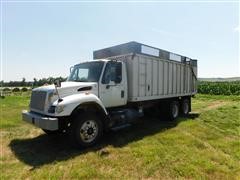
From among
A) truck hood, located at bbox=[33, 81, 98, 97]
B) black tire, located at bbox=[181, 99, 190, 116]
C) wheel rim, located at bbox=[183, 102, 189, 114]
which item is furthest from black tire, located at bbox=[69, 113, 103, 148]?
wheel rim, located at bbox=[183, 102, 189, 114]

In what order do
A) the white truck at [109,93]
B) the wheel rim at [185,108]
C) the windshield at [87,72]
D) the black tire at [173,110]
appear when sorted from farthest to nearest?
the wheel rim at [185,108]
the black tire at [173,110]
the windshield at [87,72]
the white truck at [109,93]

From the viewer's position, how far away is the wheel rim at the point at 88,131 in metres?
6.40

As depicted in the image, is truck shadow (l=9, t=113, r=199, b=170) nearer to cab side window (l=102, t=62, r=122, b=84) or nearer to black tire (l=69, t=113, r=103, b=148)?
black tire (l=69, t=113, r=103, b=148)

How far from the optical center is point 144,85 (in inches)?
350

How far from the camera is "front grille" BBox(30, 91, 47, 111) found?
6.46 m

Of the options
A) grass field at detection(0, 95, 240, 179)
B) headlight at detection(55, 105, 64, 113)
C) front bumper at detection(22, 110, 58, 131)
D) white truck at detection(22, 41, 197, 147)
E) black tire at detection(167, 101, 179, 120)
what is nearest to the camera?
grass field at detection(0, 95, 240, 179)

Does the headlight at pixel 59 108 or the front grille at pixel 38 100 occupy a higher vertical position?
the front grille at pixel 38 100

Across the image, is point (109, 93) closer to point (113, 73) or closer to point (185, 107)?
point (113, 73)

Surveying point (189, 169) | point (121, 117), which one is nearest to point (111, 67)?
point (121, 117)

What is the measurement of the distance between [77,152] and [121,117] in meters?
2.21

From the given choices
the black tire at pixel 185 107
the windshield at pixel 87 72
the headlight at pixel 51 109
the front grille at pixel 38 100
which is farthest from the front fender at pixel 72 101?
the black tire at pixel 185 107

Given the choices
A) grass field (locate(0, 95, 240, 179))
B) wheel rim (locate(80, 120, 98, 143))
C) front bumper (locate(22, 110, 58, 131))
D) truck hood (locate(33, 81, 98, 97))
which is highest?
truck hood (locate(33, 81, 98, 97))

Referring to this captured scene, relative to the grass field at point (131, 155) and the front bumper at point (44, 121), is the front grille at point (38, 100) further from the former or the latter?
the grass field at point (131, 155)

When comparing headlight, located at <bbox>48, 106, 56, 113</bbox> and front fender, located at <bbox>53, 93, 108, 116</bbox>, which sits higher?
front fender, located at <bbox>53, 93, 108, 116</bbox>
